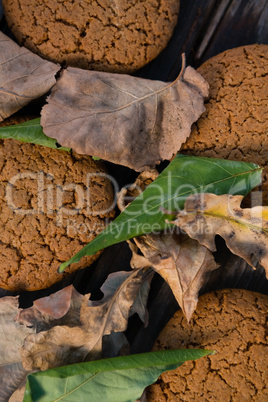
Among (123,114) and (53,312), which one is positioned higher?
(123,114)

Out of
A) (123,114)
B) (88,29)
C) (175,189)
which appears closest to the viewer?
(175,189)

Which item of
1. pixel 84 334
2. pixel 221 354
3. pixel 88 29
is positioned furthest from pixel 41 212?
pixel 221 354

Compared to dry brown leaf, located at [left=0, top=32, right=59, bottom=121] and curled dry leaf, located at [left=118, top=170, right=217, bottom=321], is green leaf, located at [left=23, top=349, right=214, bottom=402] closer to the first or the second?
curled dry leaf, located at [left=118, top=170, right=217, bottom=321]

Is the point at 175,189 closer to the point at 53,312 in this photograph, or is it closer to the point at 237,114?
the point at 237,114

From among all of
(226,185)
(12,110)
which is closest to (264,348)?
(226,185)

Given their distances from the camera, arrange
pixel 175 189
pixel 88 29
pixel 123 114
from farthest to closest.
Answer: pixel 88 29, pixel 123 114, pixel 175 189

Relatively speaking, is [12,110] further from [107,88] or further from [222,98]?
[222,98]
